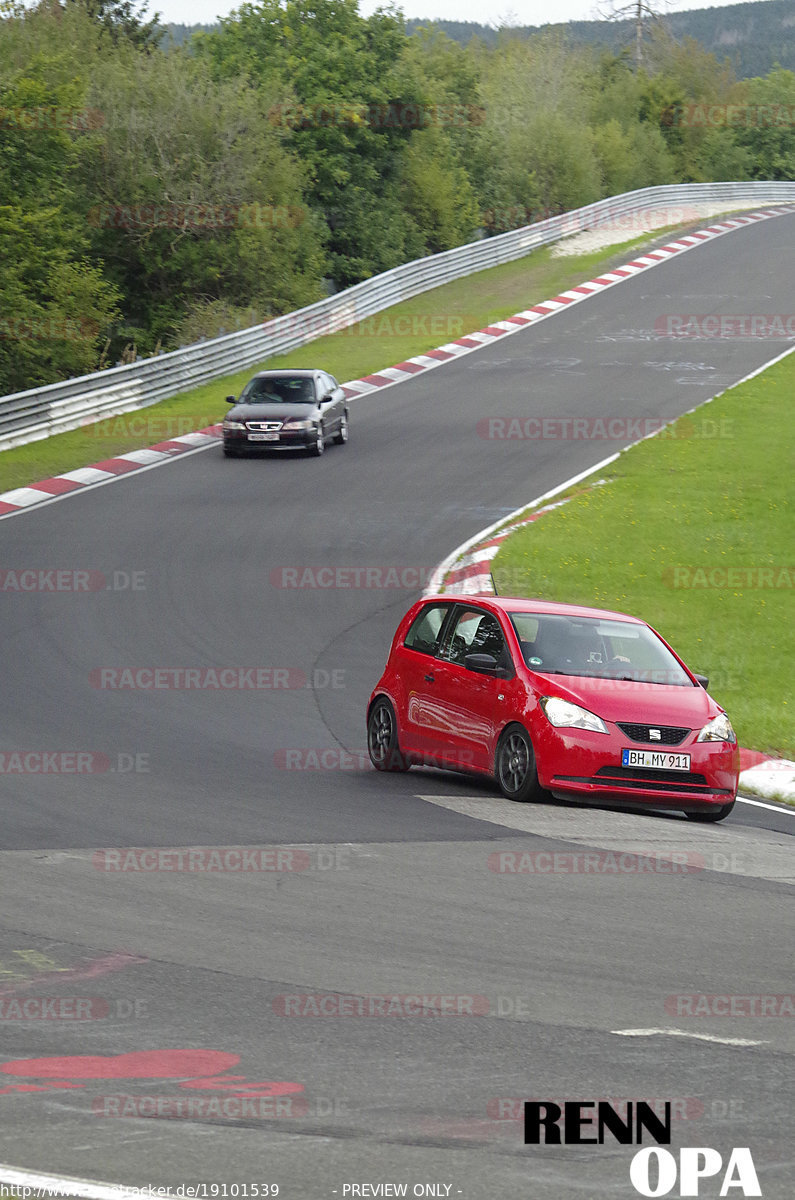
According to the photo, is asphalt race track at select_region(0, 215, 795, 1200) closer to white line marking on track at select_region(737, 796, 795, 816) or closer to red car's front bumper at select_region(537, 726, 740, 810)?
red car's front bumper at select_region(537, 726, 740, 810)

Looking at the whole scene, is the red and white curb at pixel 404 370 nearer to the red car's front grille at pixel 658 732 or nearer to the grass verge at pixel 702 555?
the grass verge at pixel 702 555

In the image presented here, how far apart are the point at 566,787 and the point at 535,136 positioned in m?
58.8

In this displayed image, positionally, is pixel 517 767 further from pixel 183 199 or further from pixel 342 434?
pixel 183 199

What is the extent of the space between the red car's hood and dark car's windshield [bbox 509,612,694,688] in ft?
0.67

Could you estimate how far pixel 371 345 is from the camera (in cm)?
4341

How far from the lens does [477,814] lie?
452 inches

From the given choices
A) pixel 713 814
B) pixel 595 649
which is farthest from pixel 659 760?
pixel 595 649

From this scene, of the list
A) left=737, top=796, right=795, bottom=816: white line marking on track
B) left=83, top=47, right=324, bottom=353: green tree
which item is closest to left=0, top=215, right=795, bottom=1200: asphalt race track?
left=737, top=796, right=795, bottom=816: white line marking on track

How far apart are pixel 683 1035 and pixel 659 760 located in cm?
556

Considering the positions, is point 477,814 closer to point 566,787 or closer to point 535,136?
point 566,787

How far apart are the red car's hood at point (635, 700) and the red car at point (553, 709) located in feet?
0.04

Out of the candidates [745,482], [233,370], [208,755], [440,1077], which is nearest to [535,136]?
[233,370]

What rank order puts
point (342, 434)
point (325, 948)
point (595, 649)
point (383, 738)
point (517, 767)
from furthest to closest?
1. point (342, 434)
2. point (383, 738)
3. point (595, 649)
4. point (517, 767)
5. point (325, 948)

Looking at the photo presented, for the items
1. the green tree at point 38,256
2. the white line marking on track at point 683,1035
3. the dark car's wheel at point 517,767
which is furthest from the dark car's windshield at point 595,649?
the green tree at point 38,256
